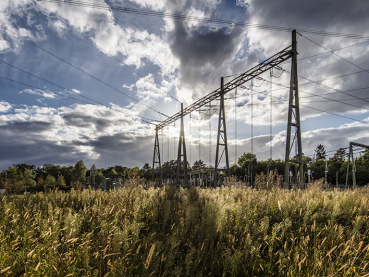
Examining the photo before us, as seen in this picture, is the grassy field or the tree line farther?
the tree line

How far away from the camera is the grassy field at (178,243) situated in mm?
2406

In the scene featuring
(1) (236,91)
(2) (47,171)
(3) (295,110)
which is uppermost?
(1) (236,91)

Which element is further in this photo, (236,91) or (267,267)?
(236,91)

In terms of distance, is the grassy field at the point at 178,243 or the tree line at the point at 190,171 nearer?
the grassy field at the point at 178,243

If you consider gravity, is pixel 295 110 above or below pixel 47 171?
above

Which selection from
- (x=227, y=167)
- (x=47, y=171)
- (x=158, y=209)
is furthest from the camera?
(x=47, y=171)

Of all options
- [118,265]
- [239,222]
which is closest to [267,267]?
[239,222]

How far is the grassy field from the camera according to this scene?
241 cm

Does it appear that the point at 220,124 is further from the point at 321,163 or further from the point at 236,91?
the point at 321,163

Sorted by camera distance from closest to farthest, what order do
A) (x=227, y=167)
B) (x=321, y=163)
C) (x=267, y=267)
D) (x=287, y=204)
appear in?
1. (x=267, y=267)
2. (x=287, y=204)
3. (x=227, y=167)
4. (x=321, y=163)

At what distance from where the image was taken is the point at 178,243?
266cm

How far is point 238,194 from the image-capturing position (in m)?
6.82

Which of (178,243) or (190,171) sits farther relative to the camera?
(190,171)

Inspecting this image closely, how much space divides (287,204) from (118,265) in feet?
14.4
